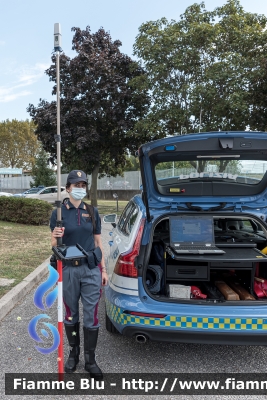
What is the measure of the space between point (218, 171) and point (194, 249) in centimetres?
109

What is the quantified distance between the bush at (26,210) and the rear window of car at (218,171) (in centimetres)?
925

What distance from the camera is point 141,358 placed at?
3510 millimetres

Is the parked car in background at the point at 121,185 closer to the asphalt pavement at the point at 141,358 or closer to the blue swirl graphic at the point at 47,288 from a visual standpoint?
the asphalt pavement at the point at 141,358

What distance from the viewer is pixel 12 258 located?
749cm

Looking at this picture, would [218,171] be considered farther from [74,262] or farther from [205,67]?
[205,67]

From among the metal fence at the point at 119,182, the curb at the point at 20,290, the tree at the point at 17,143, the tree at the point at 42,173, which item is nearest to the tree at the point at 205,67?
the curb at the point at 20,290

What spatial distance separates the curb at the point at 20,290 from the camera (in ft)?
15.3

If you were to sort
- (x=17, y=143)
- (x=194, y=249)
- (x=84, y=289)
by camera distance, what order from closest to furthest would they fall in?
(x=84, y=289) < (x=194, y=249) < (x=17, y=143)

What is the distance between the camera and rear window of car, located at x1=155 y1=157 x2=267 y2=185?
4180 mm

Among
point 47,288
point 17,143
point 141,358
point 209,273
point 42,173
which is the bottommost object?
point 141,358

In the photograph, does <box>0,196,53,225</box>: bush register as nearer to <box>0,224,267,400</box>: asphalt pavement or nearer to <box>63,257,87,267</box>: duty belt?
<box>0,224,267,400</box>: asphalt pavement

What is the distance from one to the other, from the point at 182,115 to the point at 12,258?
10059 millimetres

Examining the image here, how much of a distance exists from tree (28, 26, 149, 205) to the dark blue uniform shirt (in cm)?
1521

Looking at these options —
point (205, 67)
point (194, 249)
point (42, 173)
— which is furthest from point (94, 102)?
point (42, 173)
